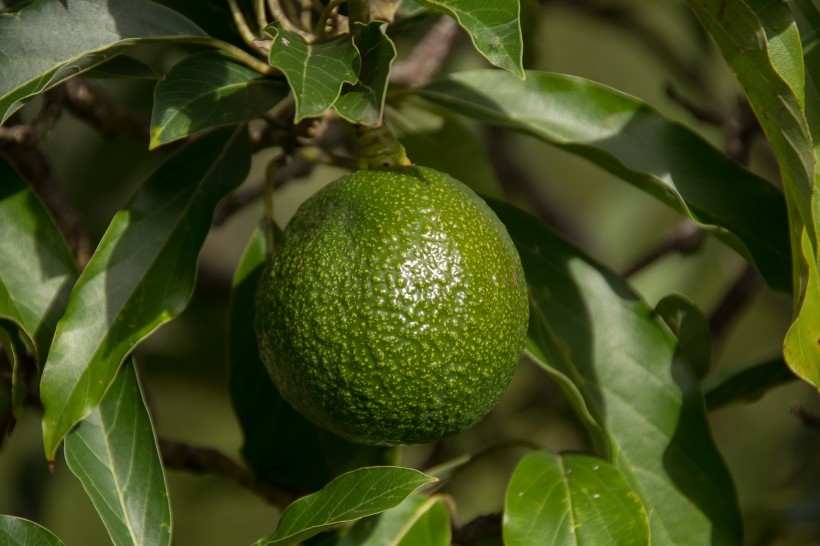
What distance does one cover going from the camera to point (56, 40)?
1183 mm

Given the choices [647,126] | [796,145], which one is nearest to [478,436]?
[647,126]

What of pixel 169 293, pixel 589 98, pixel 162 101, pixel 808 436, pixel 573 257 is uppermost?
pixel 162 101

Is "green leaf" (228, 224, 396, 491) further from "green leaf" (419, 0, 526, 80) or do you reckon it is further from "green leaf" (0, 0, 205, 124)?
"green leaf" (419, 0, 526, 80)

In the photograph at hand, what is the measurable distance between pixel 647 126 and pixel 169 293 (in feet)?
2.40

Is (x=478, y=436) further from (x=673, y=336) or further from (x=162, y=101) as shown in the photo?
(x=162, y=101)

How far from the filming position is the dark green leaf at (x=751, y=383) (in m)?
1.48

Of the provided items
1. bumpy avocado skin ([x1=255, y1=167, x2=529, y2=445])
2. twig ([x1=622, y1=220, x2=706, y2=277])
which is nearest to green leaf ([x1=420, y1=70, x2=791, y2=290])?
bumpy avocado skin ([x1=255, y1=167, x2=529, y2=445])

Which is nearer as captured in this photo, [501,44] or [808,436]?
[501,44]

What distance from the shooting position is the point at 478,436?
2.69 meters

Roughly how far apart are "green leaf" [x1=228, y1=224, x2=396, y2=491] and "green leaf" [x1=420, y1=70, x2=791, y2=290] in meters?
0.42

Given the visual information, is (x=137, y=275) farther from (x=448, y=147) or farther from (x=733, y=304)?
(x=733, y=304)

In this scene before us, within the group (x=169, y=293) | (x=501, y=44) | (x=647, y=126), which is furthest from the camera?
(x=647, y=126)

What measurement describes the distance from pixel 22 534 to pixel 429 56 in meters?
1.28

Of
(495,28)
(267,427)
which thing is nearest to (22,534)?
(267,427)
